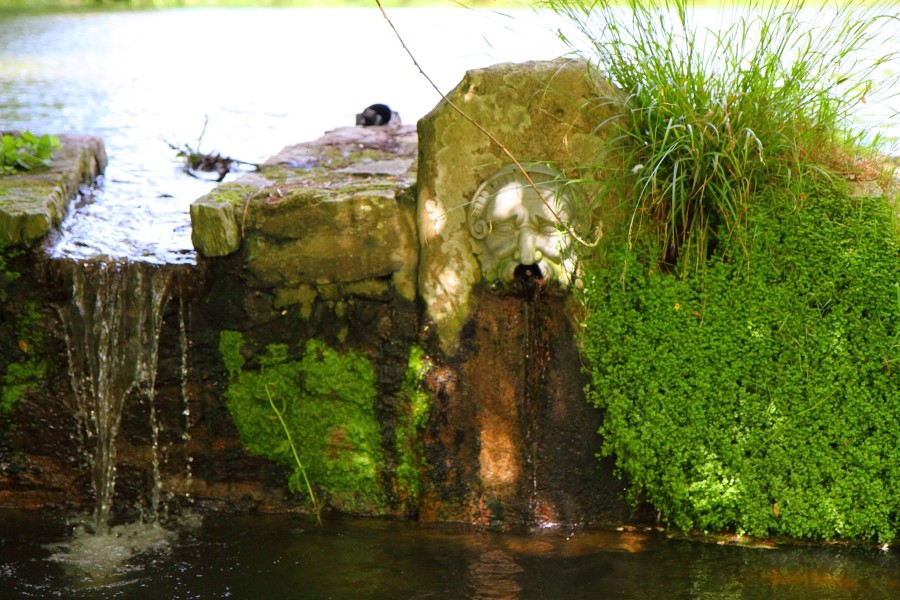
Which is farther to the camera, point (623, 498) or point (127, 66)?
point (127, 66)

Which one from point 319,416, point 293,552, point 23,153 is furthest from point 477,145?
point 23,153

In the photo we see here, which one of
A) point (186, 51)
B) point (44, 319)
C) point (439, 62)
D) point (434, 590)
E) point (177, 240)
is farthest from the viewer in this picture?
point (186, 51)

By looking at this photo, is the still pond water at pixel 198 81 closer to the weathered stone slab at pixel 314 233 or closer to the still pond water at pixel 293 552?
the still pond water at pixel 293 552

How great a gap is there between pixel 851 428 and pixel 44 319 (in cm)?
330

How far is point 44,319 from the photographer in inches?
161

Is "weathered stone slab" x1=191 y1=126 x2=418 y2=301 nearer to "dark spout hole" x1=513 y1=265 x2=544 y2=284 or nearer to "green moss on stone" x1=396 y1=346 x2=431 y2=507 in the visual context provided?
"green moss on stone" x1=396 y1=346 x2=431 y2=507

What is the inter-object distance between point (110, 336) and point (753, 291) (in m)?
2.63

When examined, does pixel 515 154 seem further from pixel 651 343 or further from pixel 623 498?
pixel 623 498

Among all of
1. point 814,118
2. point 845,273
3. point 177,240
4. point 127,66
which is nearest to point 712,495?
point 845,273

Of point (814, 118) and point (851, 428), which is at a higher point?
point (814, 118)

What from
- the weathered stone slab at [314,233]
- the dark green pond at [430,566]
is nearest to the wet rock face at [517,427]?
the dark green pond at [430,566]

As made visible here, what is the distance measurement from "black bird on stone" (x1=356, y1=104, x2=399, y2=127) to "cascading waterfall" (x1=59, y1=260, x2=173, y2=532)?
6.84ft

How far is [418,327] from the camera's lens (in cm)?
400

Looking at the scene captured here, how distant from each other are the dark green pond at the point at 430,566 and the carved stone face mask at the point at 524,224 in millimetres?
1063
